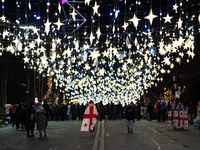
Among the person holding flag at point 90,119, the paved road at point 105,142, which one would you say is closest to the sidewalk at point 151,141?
the paved road at point 105,142

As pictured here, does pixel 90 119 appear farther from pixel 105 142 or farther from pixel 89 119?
pixel 105 142

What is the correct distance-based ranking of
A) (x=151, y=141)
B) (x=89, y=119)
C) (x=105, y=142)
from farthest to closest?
1. (x=89, y=119)
2. (x=151, y=141)
3. (x=105, y=142)

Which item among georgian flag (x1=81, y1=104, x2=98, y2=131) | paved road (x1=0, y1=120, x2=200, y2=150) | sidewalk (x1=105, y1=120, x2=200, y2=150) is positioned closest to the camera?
paved road (x1=0, y1=120, x2=200, y2=150)

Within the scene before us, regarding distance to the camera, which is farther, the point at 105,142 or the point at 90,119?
the point at 90,119

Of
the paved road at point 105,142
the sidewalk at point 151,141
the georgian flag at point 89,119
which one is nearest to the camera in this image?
the paved road at point 105,142

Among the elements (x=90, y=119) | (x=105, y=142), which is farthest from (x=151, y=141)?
(x=90, y=119)

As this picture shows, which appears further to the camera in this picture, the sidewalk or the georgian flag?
the georgian flag

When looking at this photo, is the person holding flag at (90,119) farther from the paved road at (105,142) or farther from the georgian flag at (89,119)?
the paved road at (105,142)

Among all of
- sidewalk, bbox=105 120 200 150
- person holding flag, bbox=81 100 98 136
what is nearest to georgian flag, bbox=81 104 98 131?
person holding flag, bbox=81 100 98 136

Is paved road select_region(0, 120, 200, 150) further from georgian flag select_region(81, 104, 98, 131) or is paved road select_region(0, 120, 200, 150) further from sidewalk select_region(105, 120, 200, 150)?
georgian flag select_region(81, 104, 98, 131)

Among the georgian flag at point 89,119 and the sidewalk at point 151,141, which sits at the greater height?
the georgian flag at point 89,119

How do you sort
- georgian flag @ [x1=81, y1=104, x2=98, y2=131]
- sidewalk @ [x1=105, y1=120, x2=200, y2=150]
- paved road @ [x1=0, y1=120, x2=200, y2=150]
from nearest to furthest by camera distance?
1. paved road @ [x1=0, y1=120, x2=200, y2=150]
2. sidewalk @ [x1=105, y1=120, x2=200, y2=150]
3. georgian flag @ [x1=81, y1=104, x2=98, y2=131]

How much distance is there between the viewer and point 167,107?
1433 inches

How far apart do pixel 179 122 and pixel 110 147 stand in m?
10.7
